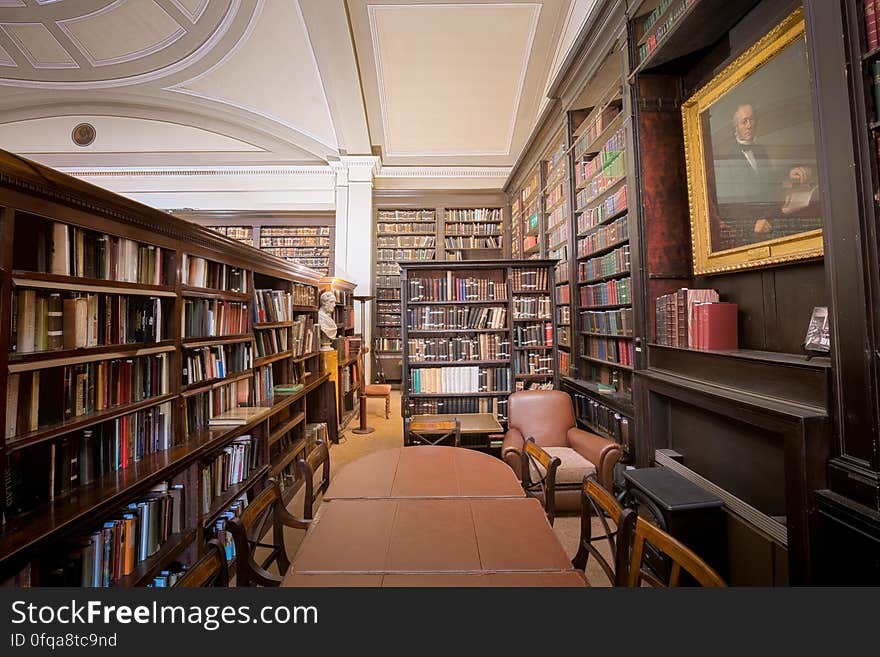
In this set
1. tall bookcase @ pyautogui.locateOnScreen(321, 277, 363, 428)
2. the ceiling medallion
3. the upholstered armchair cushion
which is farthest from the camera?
the ceiling medallion

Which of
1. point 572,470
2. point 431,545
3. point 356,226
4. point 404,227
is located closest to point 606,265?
point 572,470

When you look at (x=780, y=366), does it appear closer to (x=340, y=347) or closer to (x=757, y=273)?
(x=757, y=273)

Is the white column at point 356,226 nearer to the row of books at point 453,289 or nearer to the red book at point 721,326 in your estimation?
the row of books at point 453,289

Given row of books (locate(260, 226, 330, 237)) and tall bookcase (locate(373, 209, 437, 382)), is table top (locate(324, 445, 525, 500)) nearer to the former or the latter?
tall bookcase (locate(373, 209, 437, 382))

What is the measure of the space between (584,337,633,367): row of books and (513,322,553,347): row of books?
37 centimetres

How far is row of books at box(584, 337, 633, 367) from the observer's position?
2725 millimetres

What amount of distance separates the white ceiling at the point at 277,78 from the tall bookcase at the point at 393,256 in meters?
0.97

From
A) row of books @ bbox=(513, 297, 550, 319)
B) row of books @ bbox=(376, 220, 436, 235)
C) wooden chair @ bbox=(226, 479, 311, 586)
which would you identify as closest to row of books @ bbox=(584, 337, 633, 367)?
row of books @ bbox=(513, 297, 550, 319)

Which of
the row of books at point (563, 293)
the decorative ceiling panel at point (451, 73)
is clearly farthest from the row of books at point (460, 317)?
the decorative ceiling panel at point (451, 73)

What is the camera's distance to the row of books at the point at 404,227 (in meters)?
6.45

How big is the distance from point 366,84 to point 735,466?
5.53 m

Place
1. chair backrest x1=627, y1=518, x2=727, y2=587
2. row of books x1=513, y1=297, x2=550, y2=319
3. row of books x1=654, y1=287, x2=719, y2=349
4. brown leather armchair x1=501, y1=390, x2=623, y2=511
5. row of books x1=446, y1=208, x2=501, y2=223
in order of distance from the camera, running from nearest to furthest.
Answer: chair backrest x1=627, y1=518, x2=727, y2=587
row of books x1=654, y1=287, x2=719, y2=349
brown leather armchair x1=501, y1=390, x2=623, y2=511
row of books x1=513, y1=297, x2=550, y2=319
row of books x1=446, y1=208, x2=501, y2=223

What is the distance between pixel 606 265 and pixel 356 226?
14.6 feet

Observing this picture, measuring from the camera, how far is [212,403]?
6.78 feet
